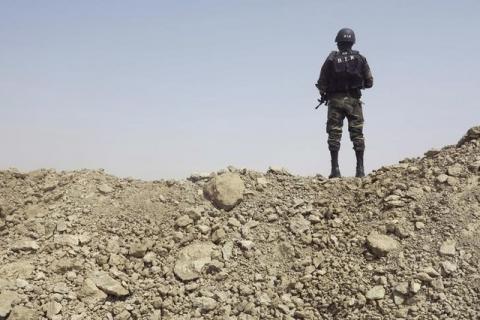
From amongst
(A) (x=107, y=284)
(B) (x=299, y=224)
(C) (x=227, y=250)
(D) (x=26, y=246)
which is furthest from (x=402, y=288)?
(D) (x=26, y=246)

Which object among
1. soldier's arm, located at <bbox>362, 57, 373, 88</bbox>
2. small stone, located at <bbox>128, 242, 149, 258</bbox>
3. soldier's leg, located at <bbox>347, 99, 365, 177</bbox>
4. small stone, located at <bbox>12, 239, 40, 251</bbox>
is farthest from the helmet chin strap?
small stone, located at <bbox>12, 239, 40, 251</bbox>

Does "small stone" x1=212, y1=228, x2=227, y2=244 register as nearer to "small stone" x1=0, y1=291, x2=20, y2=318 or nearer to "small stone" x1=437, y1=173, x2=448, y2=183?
"small stone" x1=0, y1=291, x2=20, y2=318

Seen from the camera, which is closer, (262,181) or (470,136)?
(262,181)

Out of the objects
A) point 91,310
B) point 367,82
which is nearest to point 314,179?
point 367,82

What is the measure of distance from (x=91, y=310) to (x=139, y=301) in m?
0.56

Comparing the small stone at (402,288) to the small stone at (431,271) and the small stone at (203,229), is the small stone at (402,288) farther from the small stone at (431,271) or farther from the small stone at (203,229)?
the small stone at (203,229)

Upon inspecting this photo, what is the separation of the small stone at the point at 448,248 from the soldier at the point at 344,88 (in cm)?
244

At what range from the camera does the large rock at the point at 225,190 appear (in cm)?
666

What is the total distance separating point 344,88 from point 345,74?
9.6 inches

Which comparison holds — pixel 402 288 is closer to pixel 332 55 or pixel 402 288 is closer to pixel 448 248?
pixel 448 248

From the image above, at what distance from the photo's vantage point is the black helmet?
7.93 metres

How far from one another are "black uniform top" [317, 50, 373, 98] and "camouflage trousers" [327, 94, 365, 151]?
154 mm

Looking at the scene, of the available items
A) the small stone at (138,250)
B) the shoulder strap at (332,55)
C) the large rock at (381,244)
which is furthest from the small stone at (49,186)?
the shoulder strap at (332,55)

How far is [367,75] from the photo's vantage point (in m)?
8.03
